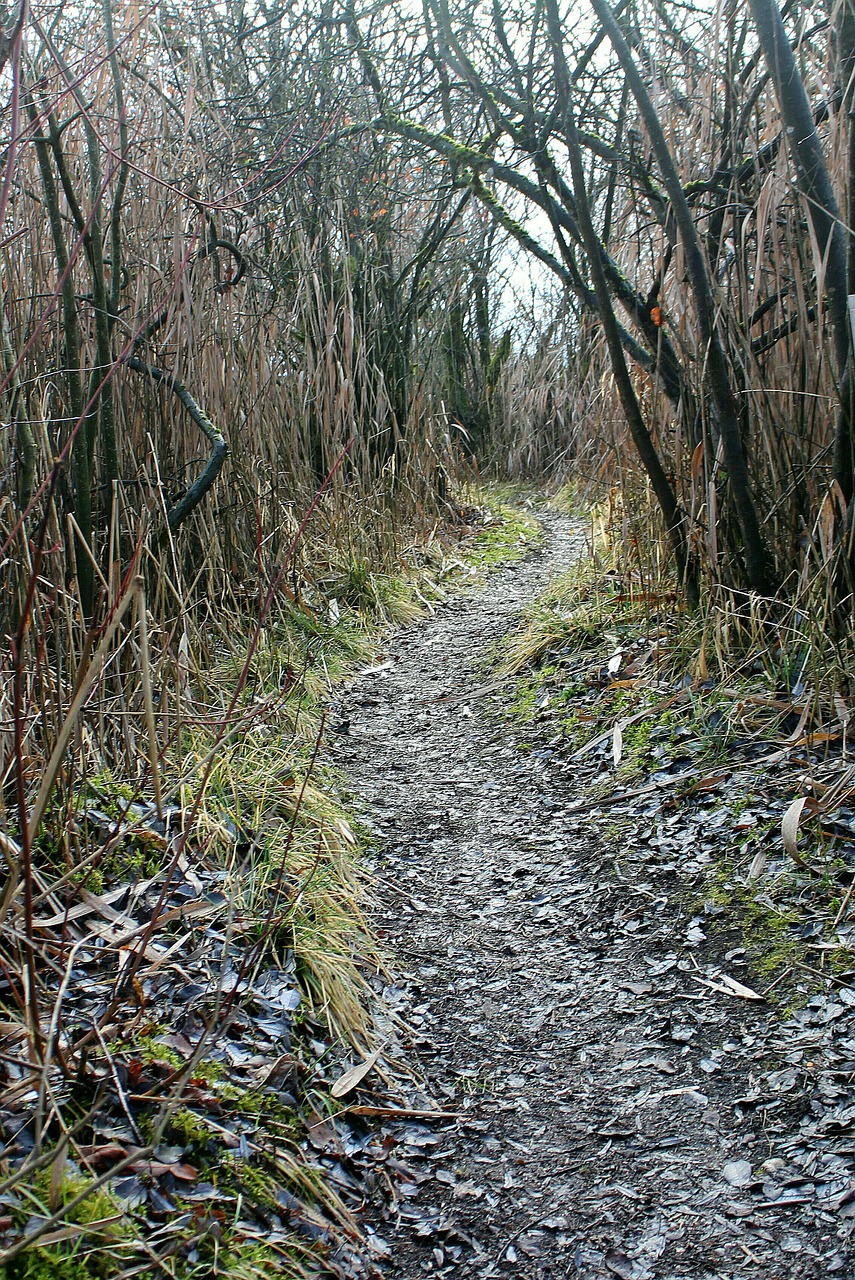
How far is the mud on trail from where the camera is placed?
1.47 metres

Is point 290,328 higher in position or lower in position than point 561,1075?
higher

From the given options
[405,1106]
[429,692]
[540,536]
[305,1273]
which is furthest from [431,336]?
[305,1273]

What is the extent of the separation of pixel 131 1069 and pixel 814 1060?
1.20 m

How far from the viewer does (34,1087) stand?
53.6 inches

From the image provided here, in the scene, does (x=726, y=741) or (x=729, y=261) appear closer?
(x=726, y=741)

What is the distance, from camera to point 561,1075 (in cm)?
185

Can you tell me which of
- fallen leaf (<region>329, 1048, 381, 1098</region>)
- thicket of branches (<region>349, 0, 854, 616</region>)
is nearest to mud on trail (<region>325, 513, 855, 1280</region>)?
fallen leaf (<region>329, 1048, 381, 1098</region>)

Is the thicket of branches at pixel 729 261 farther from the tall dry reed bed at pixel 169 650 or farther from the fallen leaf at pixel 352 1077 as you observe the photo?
the fallen leaf at pixel 352 1077

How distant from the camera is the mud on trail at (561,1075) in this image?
147cm

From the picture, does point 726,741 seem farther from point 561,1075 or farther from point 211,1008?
point 211,1008

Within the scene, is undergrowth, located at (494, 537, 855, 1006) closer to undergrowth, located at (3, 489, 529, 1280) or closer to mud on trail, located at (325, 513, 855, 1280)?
mud on trail, located at (325, 513, 855, 1280)

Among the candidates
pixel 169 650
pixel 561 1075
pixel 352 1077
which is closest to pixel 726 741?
pixel 561 1075

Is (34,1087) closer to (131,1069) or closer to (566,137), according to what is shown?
(131,1069)

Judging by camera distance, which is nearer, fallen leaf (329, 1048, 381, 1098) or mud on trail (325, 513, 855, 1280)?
mud on trail (325, 513, 855, 1280)
